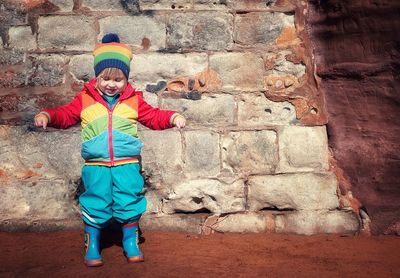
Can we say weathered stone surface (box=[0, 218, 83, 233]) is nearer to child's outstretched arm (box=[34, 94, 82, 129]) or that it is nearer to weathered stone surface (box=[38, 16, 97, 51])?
child's outstretched arm (box=[34, 94, 82, 129])

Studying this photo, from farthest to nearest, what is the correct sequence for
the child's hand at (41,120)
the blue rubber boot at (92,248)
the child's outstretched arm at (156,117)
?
the child's outstretched arm at (156,117) → the blue rubber boot at (92,248) → the child's hand at (41,120)

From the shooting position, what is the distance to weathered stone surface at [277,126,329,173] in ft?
10.0

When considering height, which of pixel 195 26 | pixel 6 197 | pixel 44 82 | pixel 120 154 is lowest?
pixel 6 197

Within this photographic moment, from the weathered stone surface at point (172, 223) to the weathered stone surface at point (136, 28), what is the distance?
127 cm

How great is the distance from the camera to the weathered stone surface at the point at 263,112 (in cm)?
308

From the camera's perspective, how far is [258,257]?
8.63 ft

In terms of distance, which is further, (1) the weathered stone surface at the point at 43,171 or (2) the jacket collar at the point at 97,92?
(1) the weathered stone surface at the point at 43,171

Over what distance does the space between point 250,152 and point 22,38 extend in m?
1.91

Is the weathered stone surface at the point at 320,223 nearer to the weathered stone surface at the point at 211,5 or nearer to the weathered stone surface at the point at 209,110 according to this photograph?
the weathered stone surface at the point at 209,110

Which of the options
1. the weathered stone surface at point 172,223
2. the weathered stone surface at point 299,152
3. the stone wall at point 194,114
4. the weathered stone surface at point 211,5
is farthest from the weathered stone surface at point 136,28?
the weathered stone surface at point 172,223

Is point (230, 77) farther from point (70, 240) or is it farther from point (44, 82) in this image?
point (70, 240)

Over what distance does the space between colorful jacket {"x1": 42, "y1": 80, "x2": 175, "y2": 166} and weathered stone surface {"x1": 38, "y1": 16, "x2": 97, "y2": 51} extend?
→ 0.62 meters

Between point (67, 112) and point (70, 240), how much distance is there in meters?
0.93

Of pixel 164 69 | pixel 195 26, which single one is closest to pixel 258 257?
pixel 164 69
